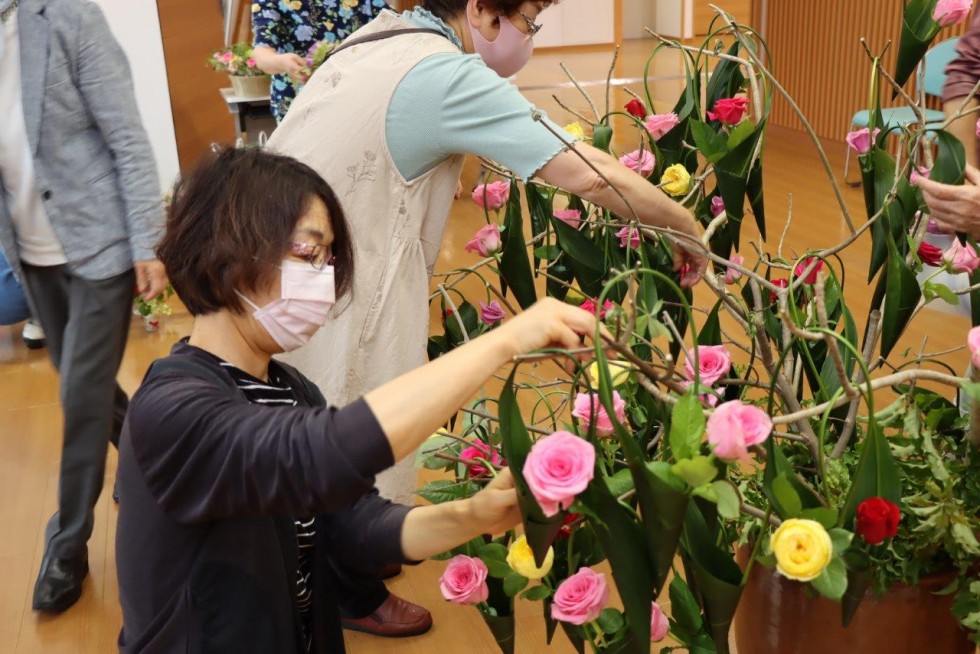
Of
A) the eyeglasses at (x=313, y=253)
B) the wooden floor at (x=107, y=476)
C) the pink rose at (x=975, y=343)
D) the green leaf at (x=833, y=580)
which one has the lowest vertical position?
the wooden floor at (x=107, y=476)

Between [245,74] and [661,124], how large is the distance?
10.9ft

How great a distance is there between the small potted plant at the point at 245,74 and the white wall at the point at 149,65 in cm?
71

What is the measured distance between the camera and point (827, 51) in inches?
264

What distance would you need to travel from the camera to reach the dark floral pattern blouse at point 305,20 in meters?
3.45

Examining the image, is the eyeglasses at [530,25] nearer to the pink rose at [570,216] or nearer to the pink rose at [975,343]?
the pink rose at [570,216]

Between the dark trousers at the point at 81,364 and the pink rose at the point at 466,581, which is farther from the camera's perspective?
the dark trousers at the point at 81,364

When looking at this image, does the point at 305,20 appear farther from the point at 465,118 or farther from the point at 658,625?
the point at 658,625

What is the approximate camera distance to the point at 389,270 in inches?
71.9

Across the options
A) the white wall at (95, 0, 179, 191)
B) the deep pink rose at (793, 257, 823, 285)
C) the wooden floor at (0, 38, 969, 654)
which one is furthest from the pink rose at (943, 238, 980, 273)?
the white wall at (95, 0, 179, 191)

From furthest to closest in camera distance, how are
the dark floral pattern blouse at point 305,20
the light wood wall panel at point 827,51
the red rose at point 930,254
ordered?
the light wood wall panel at point 827,51 → the dark floral pattern blouse at point 305,20 → the red rose at point 930,254

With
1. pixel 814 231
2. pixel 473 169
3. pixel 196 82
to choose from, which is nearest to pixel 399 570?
pixel 814 231

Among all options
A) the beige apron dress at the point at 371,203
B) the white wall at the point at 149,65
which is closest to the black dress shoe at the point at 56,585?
the beige apron dress at the point at 371,203

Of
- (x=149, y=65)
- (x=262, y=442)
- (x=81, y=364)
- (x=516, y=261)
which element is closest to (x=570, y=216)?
(x=516, y=261)

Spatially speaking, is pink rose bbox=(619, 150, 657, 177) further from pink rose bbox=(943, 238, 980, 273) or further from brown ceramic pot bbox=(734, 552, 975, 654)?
brown ceramic pot bbox=(734, 552, 975, 654)
